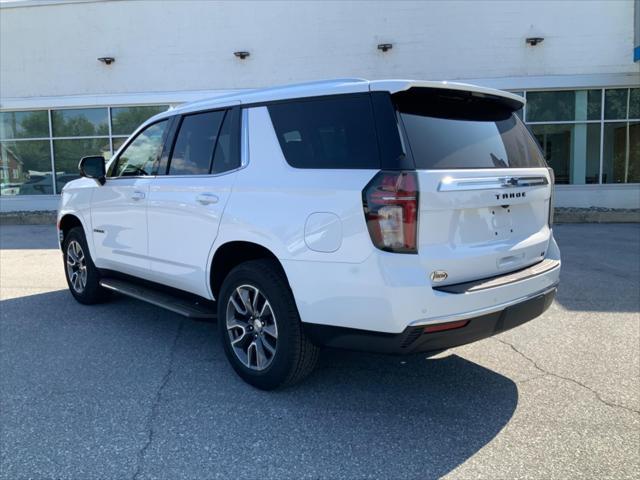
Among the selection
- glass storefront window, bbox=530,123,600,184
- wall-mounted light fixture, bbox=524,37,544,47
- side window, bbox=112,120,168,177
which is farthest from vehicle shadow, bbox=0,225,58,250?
wall-mounted light fixture, bbox=524,37,544,47

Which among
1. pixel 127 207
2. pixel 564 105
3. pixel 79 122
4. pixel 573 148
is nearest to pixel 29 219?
pixel 79 122

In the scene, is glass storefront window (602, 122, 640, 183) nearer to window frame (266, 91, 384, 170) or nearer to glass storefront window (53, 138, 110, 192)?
window frame (266, 91, 384, 170)

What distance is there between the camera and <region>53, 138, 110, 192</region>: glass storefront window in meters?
17.3

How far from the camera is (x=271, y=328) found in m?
3.58

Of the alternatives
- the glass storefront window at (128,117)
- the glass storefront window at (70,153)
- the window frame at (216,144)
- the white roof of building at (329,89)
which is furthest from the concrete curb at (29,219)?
the white roof of building at (329,89)

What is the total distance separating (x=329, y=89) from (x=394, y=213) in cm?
98

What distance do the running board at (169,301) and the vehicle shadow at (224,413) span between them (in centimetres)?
41

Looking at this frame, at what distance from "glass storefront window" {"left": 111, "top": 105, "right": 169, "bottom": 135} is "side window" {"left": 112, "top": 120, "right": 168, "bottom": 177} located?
40.7ft

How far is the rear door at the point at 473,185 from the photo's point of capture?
9.86 ft

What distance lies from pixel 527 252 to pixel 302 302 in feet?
4.97

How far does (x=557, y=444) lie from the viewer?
3008mm

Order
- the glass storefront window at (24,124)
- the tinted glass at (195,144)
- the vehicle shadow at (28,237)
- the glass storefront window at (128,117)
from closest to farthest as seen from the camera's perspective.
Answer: the tinted glass at (195,144) → the vehicle shadow at (28,237) → the glass storefront window at (128,117) → the glass storefront window at (24,124)

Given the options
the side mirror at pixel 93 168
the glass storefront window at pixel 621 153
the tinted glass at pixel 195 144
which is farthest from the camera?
the glass storefront window at pixel 621 153

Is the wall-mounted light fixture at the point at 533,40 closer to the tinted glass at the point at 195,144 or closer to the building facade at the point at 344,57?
the building facade at the point at 344,57
